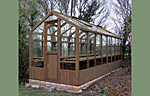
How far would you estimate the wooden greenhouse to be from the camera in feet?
16.2

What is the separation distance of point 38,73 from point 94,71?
244 centimetres

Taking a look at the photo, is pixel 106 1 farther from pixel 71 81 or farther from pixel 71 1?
pixel 71 81

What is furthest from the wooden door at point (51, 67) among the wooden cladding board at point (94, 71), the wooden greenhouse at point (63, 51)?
the wooden cladding board at point (94, 71)

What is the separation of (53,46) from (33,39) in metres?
1.06

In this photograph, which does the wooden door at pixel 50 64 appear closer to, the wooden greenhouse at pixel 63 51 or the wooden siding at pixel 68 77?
the wooden greenhouse at pixel 63 51

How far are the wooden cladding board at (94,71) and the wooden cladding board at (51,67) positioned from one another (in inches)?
41.7

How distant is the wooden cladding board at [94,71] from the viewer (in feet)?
16.2

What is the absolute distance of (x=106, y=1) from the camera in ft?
32.8

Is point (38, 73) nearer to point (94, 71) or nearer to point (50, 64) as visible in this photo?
point (50, 64)

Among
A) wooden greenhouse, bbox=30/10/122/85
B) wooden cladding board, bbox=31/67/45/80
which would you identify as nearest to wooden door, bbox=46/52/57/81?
wooden greenhouse, bbox=30/10/122/85

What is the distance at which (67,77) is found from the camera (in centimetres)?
489

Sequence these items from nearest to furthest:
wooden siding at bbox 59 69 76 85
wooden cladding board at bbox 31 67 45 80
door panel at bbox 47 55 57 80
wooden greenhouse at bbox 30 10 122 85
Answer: wooden siding at bbox 59 69 76 85, wooden greenhouse at bbox 30 10 122 85, door panel at bbox 47 55 57 80, wooden cladding board at bbox 31 67 45 80

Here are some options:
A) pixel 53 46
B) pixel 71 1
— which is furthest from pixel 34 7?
pixel 71 1

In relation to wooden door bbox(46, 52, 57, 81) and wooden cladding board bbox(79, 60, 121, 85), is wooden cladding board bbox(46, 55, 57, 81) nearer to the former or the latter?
wooden door bbox(46, 52, 57, 81)
